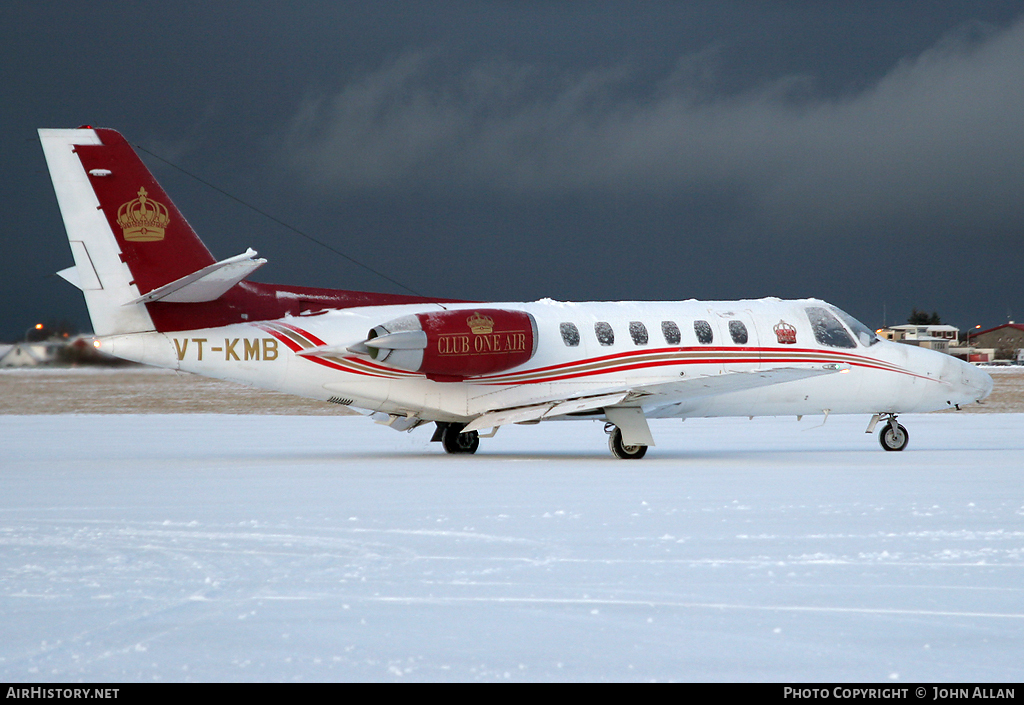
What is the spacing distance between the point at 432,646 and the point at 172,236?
45.3 ft

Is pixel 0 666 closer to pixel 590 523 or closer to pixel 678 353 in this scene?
pixel 590 523

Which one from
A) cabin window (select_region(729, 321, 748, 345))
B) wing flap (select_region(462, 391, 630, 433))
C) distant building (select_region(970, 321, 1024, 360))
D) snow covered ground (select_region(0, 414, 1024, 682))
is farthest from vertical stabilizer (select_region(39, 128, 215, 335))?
distant building (select_region(970, 321, 1024, 360))

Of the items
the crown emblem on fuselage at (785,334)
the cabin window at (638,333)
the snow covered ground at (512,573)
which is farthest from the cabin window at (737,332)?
the snow covered ground at (512,573)

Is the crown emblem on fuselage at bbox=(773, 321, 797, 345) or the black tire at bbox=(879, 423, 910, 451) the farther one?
the crown emblem on fuselage at bbox=(773, 321, 797, 345)

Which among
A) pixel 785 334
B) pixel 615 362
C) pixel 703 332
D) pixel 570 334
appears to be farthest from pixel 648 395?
pixel 785 334

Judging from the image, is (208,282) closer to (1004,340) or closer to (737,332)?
(737,332)

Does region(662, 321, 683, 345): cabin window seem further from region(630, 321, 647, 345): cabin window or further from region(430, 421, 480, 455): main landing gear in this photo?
region(430, 421, 480, 455): main landing gear

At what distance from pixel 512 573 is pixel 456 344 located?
11.1 meters

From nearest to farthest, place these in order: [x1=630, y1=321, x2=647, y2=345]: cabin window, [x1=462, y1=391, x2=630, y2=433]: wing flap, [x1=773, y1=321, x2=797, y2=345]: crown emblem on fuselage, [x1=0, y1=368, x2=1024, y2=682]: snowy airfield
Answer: [x1=0, y1=368, x2=1024, y2=682]: snowy airfield → [x1=462, y1=391, x2=630, y2=433]: wing flap → [x1=630, y1=321, x2=647, y2=345]: cabin window → [x1=773, y1=321, x2=797, y2=345]: crown emblem on fuselage

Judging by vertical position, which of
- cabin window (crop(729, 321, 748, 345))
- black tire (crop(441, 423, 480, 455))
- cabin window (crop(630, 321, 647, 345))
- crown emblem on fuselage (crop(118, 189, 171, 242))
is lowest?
black tire (crop(441, 423, 480, 455))

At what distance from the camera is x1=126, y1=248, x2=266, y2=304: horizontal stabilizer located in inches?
670

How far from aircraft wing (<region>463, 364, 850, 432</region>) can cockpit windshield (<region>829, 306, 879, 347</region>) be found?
103 inches

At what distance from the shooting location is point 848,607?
7.00m
